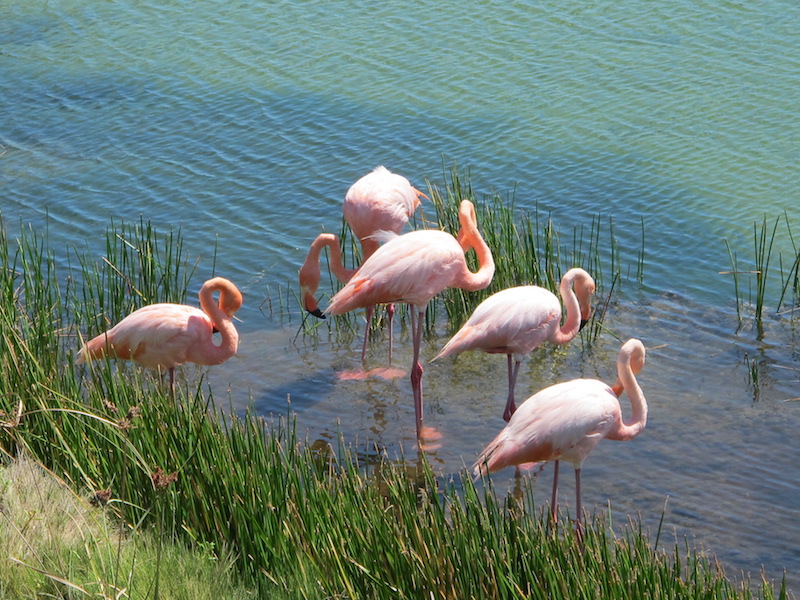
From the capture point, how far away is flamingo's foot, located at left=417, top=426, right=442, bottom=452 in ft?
21.7

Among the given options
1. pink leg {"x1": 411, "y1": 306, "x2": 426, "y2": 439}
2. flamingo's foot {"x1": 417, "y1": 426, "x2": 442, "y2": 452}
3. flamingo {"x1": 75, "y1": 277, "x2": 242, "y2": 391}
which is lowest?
flamingo's foot {"x1": 417, "y1": 426, "x2": 442, "y2": 452}

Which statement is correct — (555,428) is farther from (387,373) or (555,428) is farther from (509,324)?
(387,373)

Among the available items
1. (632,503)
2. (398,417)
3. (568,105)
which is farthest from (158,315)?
(568,105)

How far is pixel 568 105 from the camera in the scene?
12.0m

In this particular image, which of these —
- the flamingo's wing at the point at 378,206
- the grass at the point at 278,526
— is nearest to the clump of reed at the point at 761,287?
the flamingo's wing at the point at 378,206

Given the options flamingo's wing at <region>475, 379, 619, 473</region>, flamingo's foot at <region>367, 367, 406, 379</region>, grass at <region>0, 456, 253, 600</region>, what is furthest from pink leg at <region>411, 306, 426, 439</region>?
grass at <region>0, 456, 253, 600</region>

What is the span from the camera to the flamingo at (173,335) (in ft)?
21.3

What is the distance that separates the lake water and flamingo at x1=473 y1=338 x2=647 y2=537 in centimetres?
29

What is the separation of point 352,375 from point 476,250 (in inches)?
51.2

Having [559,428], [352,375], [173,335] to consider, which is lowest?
[352,375]

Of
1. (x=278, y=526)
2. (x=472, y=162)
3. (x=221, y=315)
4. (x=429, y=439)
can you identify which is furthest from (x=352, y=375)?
(x=472, y=162)

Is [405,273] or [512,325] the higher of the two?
[405,273]

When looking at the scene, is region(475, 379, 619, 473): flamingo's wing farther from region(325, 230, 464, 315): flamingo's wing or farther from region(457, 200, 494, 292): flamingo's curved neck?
region(457, 200, 494, 292): flamingo's curved neck

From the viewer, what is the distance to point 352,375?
7578 millimetres
